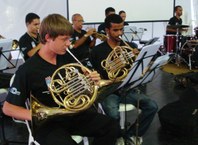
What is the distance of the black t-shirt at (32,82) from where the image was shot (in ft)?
6.19

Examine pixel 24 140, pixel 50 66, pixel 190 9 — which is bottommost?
pixel 24 140

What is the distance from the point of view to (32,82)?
76.5 inches

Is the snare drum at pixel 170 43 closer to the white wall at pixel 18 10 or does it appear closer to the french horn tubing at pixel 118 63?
the white wall at pixel 18 10

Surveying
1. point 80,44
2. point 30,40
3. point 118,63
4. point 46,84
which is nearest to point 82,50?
point 80,44

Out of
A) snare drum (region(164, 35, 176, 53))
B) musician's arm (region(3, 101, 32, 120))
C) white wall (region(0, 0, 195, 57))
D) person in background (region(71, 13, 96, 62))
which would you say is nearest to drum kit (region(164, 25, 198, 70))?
snare drum (region(164, 35, 176, 53))

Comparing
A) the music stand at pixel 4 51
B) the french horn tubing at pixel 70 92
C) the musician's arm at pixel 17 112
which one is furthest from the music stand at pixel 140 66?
the music stand at pixel 4 51

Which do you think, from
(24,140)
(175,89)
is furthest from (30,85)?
(175,89)

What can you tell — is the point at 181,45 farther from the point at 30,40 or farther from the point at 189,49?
the point at 30,40

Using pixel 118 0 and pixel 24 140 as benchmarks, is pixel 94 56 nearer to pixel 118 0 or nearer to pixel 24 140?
pixel 24 140

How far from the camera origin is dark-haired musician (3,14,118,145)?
1884 millimetres

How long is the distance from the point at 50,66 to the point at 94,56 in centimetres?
95

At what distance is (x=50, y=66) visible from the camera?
6.68 feet

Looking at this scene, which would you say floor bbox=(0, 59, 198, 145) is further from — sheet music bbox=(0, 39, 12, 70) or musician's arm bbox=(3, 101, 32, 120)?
musician's arm bbox=(3, 101, 32, 120)

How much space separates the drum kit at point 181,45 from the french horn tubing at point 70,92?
16.8 ft
